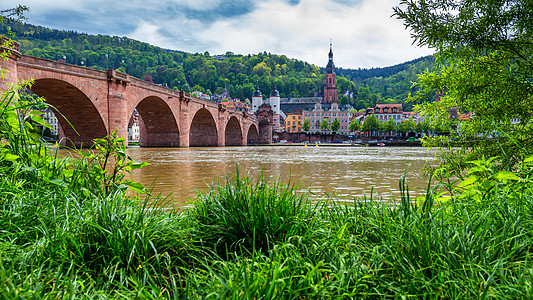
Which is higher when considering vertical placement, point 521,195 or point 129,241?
point 521,195

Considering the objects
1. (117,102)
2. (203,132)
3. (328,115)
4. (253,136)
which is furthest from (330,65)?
(117,102)

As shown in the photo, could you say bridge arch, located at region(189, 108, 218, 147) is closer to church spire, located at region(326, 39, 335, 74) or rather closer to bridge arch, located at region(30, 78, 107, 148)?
bridge arch, located at region(30, 78, 107, 148)

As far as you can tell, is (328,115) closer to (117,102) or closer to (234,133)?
(234,133)

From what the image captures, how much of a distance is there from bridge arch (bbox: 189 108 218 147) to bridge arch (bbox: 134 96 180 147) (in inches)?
334

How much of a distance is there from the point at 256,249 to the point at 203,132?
47.9 m

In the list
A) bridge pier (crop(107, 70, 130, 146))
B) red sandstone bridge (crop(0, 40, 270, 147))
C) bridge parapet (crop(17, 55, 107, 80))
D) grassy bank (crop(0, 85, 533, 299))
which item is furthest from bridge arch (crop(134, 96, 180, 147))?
grassy bank (crop(0, 85, 533, 299))

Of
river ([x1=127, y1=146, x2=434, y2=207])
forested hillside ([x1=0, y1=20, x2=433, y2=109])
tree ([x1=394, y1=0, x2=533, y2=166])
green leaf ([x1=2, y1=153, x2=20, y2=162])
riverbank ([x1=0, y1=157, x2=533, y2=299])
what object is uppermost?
forested hillside ([x1=0, y1=20, x2=433, y2=109])

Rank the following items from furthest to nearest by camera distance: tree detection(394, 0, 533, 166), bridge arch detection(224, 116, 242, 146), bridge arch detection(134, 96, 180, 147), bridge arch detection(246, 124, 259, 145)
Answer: bridge arch detection(246, 124, 259, 145) → bridge arch detection(224, 116, 242, 146) → bridge arch detection(134, 96, 180, 147) → tree detection(394, 0, 533, 166)

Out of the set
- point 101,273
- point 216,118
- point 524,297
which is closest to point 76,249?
point 101,273

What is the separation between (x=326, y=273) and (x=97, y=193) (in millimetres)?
1949

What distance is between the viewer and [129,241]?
187 cm

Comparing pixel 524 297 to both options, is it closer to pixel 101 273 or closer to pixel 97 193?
pixel 101 273

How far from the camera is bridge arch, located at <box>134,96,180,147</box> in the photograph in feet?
119

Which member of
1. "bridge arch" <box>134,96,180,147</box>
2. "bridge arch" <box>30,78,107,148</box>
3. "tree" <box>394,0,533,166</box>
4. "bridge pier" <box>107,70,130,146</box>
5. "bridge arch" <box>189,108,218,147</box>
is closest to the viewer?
"tree" <box>394,0,533,166</box>
